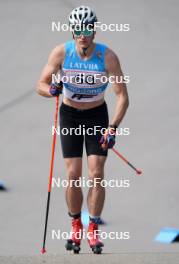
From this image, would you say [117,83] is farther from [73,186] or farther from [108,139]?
[73,186]

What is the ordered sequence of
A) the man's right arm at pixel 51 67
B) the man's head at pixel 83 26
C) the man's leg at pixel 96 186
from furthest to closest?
the man's leg at pixel 96 186 < the man's right arm at pixel 51 67 < the man's head at pixel 83 26

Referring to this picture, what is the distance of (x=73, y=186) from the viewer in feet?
34.2

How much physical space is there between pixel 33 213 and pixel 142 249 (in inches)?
72.8

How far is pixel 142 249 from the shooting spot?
1288 centimetres

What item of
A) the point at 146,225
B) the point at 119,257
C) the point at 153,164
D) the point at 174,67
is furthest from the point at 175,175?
the point at 119,257

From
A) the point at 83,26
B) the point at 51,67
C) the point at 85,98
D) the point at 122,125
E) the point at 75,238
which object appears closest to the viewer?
the point at 83,26

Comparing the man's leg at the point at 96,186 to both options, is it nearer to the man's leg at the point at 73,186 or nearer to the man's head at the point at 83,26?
the man's leg at the point at 73,186

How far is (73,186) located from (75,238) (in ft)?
1.69

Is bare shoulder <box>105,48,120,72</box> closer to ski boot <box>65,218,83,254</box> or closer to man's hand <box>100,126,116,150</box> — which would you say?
man's hand <box>100,126,116,150</box>

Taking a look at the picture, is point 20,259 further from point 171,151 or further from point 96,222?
point 171,151

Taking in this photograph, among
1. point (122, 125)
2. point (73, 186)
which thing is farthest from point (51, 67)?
point (122, 125)

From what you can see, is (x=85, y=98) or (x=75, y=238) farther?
(x=75, y=238)

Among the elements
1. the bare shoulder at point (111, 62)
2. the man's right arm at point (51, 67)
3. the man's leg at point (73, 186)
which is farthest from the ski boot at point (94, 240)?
the bare shoulder at point (111, 62)

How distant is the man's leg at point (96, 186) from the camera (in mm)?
10258
